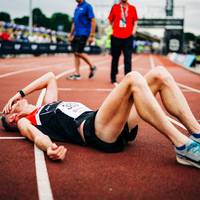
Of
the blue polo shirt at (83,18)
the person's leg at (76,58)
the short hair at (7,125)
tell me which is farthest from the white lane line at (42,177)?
the blue polo shirt at (83,18)

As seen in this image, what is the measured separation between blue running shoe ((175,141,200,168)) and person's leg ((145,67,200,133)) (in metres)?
0.31

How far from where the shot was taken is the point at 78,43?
1073 cm

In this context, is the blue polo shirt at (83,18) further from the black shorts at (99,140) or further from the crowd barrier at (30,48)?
the crowd barrier at (30,48)

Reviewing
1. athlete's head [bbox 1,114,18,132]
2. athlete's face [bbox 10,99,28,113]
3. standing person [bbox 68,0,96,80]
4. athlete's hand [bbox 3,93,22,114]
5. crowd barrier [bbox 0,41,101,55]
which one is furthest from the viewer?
crowd barrier [bbox 0,41,101,55]

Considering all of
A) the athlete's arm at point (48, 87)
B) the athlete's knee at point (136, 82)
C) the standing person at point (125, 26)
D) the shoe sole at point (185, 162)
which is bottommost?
the shoe sole at point (185, 162)

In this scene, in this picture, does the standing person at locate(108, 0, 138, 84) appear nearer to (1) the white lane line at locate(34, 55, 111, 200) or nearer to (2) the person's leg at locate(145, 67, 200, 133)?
(2) the person's leg at locate(145, 67, 200, 133)

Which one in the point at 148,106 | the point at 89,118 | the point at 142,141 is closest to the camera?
the point at 148,106

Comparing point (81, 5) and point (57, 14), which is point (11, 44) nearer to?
point (81, 5)

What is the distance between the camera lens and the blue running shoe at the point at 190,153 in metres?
3.14

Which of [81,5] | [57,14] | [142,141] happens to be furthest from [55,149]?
[57,14]

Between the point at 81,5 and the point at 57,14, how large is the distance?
112 m

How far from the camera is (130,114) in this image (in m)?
3.57

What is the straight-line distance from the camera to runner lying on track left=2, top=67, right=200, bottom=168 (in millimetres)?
3250

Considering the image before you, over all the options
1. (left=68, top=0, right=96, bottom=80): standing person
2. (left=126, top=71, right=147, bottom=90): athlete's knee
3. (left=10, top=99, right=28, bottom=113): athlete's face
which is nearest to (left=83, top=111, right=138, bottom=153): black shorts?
(left=126, top=71, right=147, bottom=90): athlete's knee
